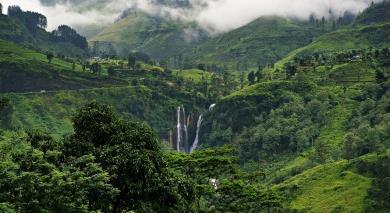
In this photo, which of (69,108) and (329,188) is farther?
(69,108)

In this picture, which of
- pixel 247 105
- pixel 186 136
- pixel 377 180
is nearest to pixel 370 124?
pixel 377 180

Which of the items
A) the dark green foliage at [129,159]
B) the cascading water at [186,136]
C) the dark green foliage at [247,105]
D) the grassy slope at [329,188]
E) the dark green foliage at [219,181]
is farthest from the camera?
Answer: the cascading water at [186,136]

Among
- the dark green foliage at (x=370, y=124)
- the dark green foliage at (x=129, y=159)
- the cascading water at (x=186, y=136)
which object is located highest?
the dark green foliage at (x=129, y=159)

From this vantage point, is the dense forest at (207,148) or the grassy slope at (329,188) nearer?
the dense forest at (207,148)

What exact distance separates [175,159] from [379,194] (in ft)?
233

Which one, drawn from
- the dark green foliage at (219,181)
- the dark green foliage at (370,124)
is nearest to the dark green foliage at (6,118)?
the dark green foliage at (370,124)

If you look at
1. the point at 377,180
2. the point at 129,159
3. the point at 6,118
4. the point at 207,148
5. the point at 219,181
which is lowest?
the point at 377,180

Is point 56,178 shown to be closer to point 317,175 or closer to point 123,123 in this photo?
point 123,123

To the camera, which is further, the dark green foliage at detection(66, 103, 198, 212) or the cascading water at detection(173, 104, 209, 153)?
the cascading water at detection(173, 104, 209, 153)

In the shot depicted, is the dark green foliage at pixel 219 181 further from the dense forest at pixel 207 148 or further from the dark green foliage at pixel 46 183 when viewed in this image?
the dark green foliage at pixel 46 183

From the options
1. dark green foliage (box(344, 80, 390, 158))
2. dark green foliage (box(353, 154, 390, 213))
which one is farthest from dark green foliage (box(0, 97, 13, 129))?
dark green foliage (box(353, 154, 390, 213))

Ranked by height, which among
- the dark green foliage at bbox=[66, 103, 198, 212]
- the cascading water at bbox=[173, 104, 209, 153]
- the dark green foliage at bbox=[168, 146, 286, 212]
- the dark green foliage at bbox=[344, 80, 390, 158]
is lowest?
the cascading water at bbox=[173, 104, 209, 153]

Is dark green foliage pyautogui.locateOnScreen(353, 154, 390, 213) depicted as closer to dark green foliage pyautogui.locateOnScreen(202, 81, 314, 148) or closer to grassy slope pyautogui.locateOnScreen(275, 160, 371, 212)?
grassy slope pyautogui.locateOnScreen(275, 160, 371, 212)

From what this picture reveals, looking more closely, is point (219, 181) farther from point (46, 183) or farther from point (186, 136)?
point (186, 136)
